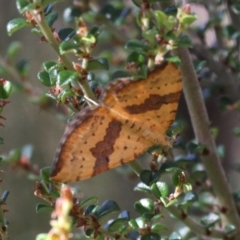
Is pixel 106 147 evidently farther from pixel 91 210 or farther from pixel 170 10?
pixel 170 10

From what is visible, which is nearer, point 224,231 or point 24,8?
point 24,8

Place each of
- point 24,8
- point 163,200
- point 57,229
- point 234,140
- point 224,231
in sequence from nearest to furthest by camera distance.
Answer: point 57,229 < point 24,8 < point 163,200 < point 224,231 < point 234,140

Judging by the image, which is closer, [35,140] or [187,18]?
[187,18]

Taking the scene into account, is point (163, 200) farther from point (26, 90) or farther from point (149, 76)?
point (26, 90)

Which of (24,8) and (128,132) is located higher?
(24,8)

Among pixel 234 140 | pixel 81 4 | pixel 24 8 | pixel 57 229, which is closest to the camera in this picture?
pixel 57 229

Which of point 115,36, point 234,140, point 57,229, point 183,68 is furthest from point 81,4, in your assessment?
point 234,140

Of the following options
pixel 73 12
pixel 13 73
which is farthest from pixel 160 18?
pixel 13 73
